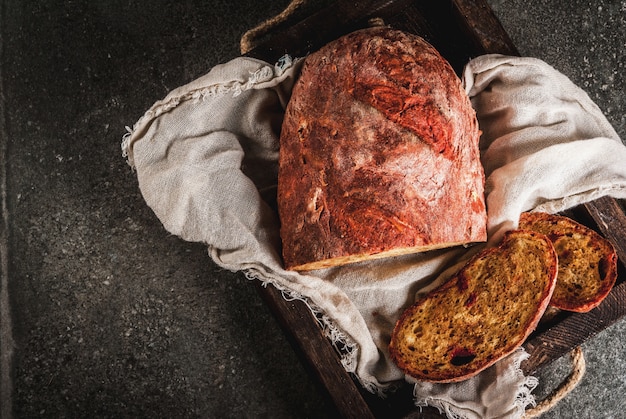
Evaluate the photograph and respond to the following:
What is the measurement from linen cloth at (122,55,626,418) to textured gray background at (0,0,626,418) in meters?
0.48

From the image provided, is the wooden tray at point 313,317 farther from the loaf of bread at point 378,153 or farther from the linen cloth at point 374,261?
the loaf of bread at point 378,153

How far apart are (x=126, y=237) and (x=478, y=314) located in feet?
4.04

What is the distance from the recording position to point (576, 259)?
161 cm

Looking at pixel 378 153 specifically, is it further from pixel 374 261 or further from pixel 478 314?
pixel 478 314

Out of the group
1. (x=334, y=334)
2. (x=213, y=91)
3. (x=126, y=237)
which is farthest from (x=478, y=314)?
(x=126, y=237)

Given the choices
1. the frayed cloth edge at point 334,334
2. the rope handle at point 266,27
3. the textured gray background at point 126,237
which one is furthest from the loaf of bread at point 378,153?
the textured gray background at point 126,237

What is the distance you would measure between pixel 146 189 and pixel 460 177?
2.72 feet

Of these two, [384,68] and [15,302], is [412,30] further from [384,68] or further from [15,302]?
[15,302]

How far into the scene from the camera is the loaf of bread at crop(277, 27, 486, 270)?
129 cm

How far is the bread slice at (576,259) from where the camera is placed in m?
1.59

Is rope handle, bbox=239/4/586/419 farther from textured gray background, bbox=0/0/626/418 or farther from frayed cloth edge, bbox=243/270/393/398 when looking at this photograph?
frayed cloth edge, bbox=243/270/393/398

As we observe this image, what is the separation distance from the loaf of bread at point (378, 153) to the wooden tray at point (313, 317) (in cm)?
20

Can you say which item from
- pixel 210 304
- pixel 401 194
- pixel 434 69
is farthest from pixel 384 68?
pixel 210 304

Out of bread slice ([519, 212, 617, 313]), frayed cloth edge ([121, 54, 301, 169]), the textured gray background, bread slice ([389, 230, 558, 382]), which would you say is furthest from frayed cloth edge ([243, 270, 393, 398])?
bread slice ([519, 212, 617, 313])
